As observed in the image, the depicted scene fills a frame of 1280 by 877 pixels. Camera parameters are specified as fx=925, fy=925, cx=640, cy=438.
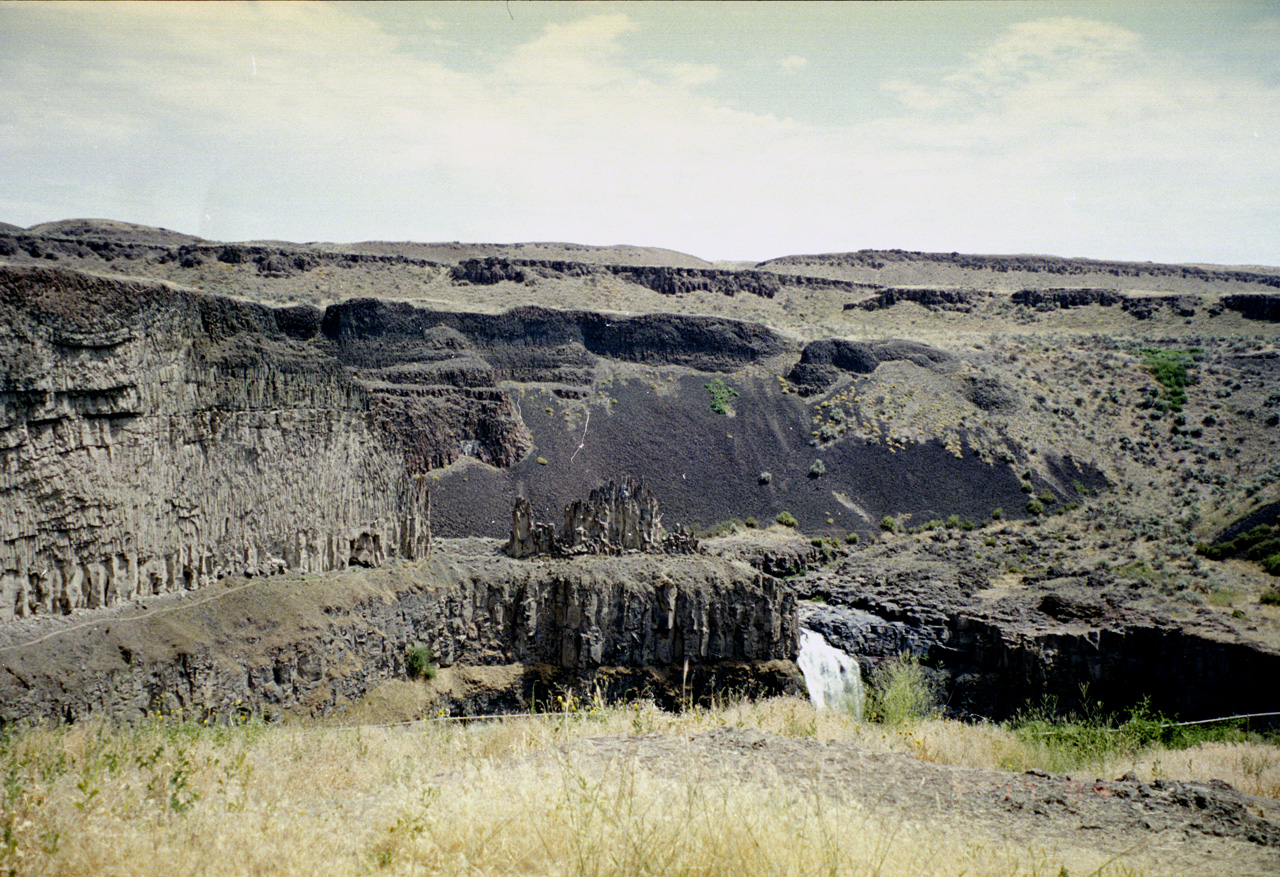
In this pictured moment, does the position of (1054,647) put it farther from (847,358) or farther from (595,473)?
(847,358)

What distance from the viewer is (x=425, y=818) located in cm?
641

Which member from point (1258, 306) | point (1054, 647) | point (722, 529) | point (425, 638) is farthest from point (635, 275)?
point (425, 638)

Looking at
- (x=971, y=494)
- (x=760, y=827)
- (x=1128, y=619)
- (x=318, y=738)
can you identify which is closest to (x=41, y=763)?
(x=318, y=738)

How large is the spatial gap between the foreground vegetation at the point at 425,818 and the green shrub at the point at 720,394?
44798mm

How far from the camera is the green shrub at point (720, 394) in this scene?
53906 millimetres

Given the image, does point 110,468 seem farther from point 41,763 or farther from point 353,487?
point 41,763

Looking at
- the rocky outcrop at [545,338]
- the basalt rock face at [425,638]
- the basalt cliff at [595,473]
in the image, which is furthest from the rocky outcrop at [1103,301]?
the basalt rock face at [425,638]

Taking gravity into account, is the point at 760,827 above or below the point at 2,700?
above

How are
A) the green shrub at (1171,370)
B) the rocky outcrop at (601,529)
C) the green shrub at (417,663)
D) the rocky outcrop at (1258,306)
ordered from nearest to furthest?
the green shrub at (417,663) → the rocky outcrop at (601,529) → the green shrub at (1171,370) → the rocky outcrop at (1258,306)

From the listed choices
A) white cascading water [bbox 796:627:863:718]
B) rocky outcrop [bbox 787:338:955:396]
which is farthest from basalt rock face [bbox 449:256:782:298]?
white cascading water [bbox 796:627:863:718]

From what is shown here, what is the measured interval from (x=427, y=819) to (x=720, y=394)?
4967 centimetres

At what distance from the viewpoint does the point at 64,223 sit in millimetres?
85750

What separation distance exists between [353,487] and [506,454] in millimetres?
24424

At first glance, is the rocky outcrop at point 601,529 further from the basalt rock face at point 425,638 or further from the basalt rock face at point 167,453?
the basalt rock face at point 167,453
